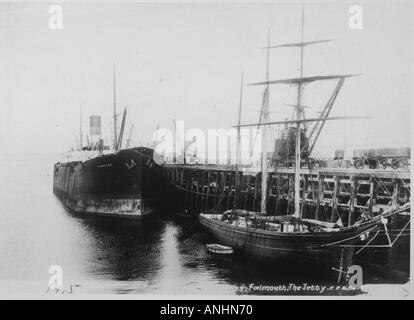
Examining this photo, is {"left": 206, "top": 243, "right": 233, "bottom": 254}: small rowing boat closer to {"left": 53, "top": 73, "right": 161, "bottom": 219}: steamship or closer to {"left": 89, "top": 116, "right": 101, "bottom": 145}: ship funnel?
{"left": 53, "top": 73, "right": 161, "bottom": 219}: steamship

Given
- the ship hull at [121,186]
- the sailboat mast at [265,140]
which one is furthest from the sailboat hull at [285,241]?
the ship hull at [121,186]

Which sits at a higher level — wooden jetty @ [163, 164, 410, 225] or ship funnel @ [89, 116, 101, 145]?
ship funnel @ [89, 116, 101, 145]

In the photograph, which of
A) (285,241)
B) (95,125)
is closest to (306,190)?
(285,241)

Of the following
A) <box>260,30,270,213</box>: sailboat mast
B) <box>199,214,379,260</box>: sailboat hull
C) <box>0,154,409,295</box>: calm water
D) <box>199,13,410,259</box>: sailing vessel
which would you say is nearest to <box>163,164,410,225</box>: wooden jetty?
<box>260,30,270,213</box>: sailboat mast

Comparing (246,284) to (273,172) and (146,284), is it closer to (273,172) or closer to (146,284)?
(146,284)
